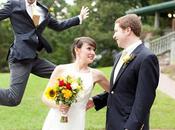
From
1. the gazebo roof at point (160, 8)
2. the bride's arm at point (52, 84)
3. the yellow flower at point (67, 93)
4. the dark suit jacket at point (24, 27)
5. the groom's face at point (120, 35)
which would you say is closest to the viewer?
the groom's face at point (120, 35)

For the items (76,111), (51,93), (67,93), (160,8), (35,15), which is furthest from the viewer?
(160,8)

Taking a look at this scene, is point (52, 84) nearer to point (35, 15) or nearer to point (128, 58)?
point (128, 58)

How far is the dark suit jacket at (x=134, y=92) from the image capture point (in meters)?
5.18

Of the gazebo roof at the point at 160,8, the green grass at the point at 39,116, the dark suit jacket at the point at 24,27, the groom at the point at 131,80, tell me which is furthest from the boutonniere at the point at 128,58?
the gazebo roof at the point at 160,8

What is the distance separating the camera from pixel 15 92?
739 centimetres

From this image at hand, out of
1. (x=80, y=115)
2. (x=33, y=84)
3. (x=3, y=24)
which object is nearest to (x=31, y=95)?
(x=33, y=84)

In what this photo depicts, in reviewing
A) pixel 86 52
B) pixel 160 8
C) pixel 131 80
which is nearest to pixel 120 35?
pixel 131 80

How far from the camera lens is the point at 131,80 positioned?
5340 mm

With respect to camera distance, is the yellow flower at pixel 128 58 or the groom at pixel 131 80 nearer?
the groom at pixel 131 80

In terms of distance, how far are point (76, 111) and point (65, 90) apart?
0.44 meters

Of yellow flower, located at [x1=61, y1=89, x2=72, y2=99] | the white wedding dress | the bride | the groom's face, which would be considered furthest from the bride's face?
the groom's face

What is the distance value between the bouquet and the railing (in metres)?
23.6

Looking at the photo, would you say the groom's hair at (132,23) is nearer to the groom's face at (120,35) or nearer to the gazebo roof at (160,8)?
the groom's face at (120,35)

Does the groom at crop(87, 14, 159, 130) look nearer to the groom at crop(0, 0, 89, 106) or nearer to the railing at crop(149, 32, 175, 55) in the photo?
the groom at crop(0, 0, 89, 106)
